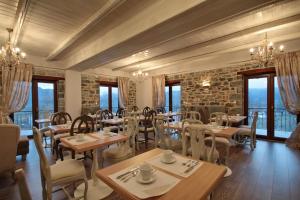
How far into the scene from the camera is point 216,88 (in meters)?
6.18

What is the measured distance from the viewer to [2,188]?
8.17 feet

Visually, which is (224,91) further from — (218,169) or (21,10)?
(21,10)

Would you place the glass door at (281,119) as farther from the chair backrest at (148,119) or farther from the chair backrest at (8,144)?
the chair backrest at (8,144)

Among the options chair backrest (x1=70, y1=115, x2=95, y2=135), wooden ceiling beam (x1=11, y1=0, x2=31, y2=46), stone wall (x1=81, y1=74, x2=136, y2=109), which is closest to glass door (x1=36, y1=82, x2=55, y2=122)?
stone wall (x1=81, y1=74, x2=136, y2=109)

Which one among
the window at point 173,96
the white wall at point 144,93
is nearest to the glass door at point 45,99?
the white wall at point 144,93

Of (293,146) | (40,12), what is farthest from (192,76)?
(40,12)

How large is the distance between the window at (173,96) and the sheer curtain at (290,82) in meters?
3.86

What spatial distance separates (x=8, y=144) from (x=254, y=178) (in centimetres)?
404

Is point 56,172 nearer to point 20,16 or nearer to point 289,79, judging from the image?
point 20,16

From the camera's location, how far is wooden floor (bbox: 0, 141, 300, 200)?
225cm

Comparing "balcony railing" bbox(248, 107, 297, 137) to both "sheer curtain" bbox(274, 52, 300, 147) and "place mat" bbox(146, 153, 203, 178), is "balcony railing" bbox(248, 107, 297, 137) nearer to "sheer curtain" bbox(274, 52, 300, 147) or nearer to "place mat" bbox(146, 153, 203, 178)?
"sheer curtain" bbox(274, 52, 300, 147)

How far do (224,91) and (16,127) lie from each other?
5.93 meters

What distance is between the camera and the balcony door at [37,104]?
219 inches

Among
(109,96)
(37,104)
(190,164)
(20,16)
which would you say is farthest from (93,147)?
(109,96)
